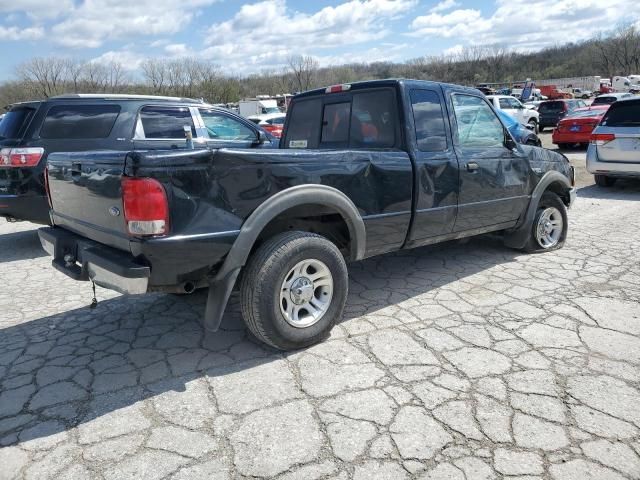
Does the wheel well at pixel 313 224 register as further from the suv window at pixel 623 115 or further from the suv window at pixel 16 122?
the suv window at pixel 623 115

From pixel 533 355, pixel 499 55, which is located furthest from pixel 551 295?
pixel 499 55

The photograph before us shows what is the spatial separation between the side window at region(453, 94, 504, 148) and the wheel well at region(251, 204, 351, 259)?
4.85ft

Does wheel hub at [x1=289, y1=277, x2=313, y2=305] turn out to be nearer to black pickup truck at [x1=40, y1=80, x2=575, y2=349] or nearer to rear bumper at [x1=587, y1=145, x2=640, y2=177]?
black pickup truck at [x1=40, y1=80, x2=575, y2=349]

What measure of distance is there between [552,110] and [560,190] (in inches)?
791

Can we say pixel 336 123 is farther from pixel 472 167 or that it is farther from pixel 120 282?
pixel 120 282

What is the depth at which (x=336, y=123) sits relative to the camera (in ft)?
15.3

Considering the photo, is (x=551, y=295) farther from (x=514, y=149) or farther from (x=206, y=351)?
(x=206, y=351)

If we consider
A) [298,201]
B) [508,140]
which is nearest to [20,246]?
[298,201]

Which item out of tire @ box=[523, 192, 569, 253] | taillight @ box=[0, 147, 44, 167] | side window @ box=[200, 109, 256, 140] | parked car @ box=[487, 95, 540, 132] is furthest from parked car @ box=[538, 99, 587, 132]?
taillight @ box=[0, 147, 44, 167]

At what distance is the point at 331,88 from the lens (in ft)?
15.4

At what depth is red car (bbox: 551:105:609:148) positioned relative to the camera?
1544 centimetres

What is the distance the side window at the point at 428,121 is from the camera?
13.9ft

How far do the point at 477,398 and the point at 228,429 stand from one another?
1.44 metres

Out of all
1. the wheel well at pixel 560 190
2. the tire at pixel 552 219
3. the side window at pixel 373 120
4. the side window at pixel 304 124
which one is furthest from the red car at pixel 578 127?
the side window at pixel 373 120
